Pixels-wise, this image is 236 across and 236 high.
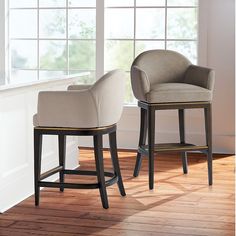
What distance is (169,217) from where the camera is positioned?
13.4 feet

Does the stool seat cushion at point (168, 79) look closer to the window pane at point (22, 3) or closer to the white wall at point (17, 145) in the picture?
the white wall at point (17, 145)

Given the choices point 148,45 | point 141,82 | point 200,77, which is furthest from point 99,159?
point 148,45

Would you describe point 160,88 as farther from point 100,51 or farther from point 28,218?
point 100,51

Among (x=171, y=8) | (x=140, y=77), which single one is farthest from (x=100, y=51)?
(x=140, y=77)

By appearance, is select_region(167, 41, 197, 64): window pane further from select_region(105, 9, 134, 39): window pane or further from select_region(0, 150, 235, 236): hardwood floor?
select_region(0, 150, 235, 236): hardwood floor

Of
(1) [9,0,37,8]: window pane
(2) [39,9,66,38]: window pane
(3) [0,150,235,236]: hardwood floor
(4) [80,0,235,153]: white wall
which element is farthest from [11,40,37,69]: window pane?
(3) [0,150,235,236]: hardwood floor

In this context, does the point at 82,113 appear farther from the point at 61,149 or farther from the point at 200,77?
the point at 200,77

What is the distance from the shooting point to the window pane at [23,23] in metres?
6.93

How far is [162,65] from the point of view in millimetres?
5344

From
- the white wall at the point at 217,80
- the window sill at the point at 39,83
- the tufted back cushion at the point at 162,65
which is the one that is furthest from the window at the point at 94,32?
the window sill at the point at 39,83

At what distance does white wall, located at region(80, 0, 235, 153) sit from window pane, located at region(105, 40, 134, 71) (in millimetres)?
555

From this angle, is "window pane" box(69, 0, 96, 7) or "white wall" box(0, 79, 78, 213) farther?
"window pane" box(69, 0, 96, 7)

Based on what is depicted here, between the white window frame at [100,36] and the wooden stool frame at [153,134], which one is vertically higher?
the white window frame at [100,36]

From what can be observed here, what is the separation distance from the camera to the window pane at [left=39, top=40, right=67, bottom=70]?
688cm
